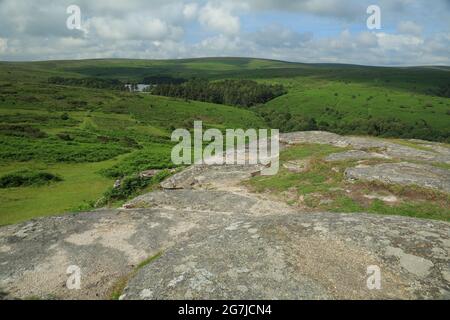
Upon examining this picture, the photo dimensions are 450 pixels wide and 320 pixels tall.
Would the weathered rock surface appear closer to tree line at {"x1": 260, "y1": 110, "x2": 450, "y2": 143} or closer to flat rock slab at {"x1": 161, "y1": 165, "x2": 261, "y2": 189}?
flat rock slab at {"x1": 161, "y1": 165, "x2": 261, "y2": 189}

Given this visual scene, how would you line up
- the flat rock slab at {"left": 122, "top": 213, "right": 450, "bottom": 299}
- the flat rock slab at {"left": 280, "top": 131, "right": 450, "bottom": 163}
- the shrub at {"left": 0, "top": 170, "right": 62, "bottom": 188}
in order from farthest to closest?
1. the shrub at {"left": 0, "top": 170, "right": 62, "bottom": 188}
2. the flat rock slab at {"left": 280, "top": 131, "right": 450, "bottom": 163}
3. the flat rock slab at {"left": 122, "top": 213, "right": 450, "bottom": 299}

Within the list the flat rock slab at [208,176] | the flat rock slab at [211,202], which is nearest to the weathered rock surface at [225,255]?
the flat rock slab at [211,202]

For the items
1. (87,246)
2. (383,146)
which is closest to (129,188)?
(87,246)

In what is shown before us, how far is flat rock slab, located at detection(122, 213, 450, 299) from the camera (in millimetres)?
8125

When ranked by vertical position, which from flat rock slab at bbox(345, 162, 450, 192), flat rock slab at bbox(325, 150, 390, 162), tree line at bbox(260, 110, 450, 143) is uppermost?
flat rock slab at bbox(325, 150, 390, 162)

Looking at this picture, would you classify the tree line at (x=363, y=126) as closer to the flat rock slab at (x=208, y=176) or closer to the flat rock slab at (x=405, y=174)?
the flat rock slab at (x=208, y=176)

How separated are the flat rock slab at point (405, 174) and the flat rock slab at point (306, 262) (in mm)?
5753

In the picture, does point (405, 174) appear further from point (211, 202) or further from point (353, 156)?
point (211, 202)

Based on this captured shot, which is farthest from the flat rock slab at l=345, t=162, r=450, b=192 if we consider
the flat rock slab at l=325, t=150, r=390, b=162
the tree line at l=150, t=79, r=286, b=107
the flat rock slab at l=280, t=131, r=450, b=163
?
the tree line at l=150, t=79, r=286, b=107

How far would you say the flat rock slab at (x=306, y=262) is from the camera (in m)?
8.12

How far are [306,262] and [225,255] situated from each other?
78.6 inches

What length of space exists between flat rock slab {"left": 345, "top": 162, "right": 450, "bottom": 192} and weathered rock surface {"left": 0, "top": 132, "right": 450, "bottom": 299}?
5.72 metres

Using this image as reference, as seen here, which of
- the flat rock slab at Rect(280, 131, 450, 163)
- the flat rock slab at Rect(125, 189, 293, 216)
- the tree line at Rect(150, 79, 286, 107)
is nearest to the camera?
the flat rock slab at Rect(125, 189, 293, 216)
